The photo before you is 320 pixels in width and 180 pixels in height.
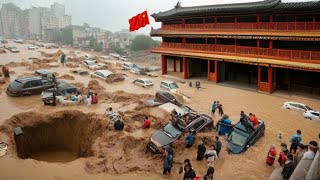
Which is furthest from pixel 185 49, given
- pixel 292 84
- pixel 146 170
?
pixel 146 170

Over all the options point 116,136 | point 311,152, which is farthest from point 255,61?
point 311,152

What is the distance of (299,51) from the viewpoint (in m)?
27.5

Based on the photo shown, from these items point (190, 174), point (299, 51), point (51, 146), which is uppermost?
point (299, 51)

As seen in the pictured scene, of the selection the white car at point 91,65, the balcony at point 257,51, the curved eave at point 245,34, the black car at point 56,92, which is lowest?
the black car at point 56,92

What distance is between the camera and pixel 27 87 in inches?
1081

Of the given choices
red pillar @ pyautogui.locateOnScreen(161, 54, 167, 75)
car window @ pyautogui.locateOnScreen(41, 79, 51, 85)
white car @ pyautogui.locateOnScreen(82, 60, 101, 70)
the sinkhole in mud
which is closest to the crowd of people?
the sinkhole in mud

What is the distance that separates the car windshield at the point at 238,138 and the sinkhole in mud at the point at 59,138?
915 centimetres

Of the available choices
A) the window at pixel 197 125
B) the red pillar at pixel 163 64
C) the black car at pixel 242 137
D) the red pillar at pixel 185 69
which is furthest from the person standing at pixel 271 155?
the red pillar at pixel 163 64

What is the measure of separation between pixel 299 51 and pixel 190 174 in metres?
20.4

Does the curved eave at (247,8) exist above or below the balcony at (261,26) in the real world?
above

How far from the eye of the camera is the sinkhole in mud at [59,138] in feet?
66.5

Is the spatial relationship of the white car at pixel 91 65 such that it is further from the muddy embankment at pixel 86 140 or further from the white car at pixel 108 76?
the muddy embankment at pixel 86 140

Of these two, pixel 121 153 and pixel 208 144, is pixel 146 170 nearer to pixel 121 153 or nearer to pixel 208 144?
pixel 121 153

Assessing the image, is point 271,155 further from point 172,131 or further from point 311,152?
point 172,131
